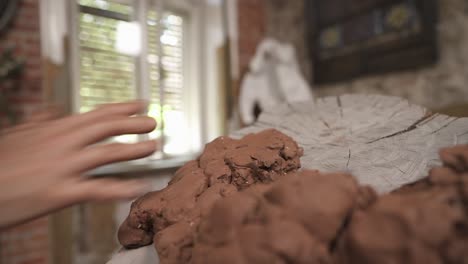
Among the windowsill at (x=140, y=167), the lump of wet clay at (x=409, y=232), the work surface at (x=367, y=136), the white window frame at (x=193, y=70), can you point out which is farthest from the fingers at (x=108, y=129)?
the white window frame at (x=193, y=70)

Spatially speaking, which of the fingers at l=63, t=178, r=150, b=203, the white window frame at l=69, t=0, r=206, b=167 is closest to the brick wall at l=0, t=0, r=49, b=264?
the white window frame at l=69, t=0, r=206, b=167

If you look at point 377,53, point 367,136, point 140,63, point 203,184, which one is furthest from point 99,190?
point 377,53

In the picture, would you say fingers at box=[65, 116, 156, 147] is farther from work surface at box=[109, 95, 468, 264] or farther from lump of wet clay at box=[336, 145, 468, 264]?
lump of wet clay at box=[336, 145, 468, 264]

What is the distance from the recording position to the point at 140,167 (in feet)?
7.89

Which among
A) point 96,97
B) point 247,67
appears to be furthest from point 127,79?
point 247,67

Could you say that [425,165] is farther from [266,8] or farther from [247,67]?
[266,8]

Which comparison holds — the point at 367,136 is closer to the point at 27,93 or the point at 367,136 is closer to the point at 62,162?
the point at 62,162

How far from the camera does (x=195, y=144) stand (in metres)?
2.87

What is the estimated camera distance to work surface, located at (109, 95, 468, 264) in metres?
0.66

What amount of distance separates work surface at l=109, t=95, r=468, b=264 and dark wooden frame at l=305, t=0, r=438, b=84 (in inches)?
64.9

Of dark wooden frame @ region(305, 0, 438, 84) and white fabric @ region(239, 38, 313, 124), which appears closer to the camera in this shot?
dark wooden frame @ region(305, 0, 438, 84)

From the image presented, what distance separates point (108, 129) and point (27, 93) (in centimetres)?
179

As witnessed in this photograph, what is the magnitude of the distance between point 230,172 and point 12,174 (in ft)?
1.41

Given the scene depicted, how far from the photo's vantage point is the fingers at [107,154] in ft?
1.98
